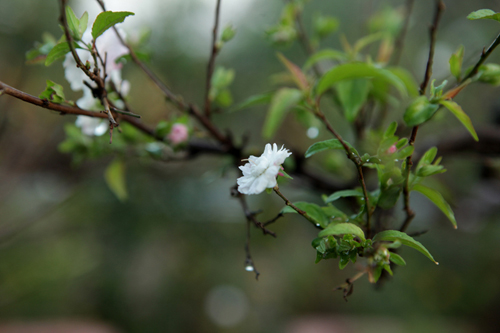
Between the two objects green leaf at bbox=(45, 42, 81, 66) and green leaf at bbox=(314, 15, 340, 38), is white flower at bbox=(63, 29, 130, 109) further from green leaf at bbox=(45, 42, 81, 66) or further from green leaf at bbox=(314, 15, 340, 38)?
green leaf at bbox=(314, 15, 340, 38)

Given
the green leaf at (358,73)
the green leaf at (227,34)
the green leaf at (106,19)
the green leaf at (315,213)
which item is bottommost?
the green leaf at (315,213)

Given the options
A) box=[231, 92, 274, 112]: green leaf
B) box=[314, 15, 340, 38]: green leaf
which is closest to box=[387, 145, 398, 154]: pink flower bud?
box=[231, 92, 274, 112]: green leaf

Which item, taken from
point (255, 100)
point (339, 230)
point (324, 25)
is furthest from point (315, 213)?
point (324, 25)

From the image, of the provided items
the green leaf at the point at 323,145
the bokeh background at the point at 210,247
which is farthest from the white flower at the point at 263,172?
the bokeh background at the point at 210,247

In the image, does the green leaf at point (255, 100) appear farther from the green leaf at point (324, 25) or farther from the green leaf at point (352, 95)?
the green leaf at point (324, 25)

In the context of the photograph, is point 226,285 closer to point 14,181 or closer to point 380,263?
point 14,181
